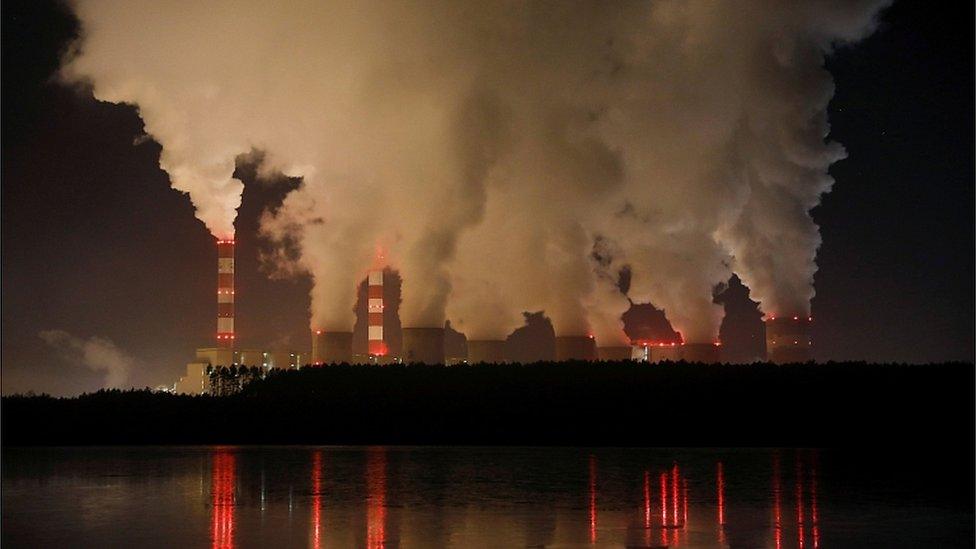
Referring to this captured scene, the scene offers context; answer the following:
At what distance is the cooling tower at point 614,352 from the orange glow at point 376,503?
49.9 meters

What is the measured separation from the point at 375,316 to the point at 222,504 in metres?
67.6

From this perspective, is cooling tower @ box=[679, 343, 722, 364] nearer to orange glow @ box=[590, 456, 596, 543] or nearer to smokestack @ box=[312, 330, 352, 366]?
smokestack @ box=[312, 330, 352, 366]

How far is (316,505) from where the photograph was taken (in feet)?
60.8

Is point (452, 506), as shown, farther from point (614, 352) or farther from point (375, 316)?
point (375, 316)

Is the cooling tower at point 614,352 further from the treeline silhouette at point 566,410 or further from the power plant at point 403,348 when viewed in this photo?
the treeline silhouette at point 566,410

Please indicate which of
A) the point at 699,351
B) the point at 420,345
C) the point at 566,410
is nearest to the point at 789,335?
the point at 699,351

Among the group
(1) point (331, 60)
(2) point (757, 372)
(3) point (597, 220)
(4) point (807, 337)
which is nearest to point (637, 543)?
(2) point (757, 372)

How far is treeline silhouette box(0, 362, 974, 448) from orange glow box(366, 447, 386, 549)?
41.9 ft

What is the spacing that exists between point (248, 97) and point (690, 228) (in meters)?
26.6

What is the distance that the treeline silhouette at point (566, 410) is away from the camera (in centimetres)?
4166

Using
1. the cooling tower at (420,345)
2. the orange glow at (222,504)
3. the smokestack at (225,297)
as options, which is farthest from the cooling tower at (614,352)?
the orange glow at (222,504)

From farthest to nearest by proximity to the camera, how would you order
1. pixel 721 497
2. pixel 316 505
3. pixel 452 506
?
pixel 721 497, pixel 316 505, pixel 452 506

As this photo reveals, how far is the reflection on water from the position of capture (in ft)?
48.5

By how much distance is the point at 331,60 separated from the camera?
64.8 metres
